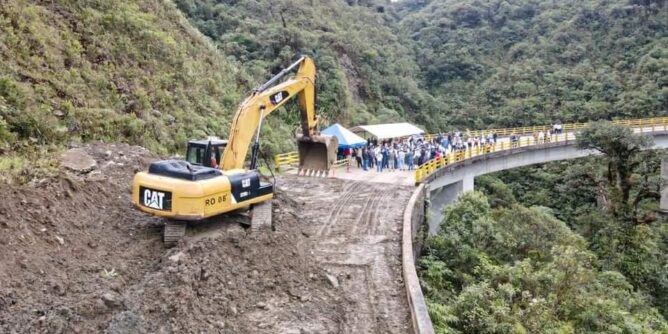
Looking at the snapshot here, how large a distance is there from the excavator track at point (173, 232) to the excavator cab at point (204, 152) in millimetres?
1668

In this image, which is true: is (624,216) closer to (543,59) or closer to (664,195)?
(664,195)

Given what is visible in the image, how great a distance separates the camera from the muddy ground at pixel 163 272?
7.06m

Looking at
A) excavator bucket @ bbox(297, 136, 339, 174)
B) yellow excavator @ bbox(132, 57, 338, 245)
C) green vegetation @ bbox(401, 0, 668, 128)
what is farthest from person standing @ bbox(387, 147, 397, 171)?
green vegetation @ bbox(401, 0, 668, 128)

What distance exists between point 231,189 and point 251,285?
200 cm

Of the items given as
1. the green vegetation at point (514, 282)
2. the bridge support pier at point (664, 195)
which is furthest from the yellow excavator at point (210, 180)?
the bridge support pier at point (664, 195)

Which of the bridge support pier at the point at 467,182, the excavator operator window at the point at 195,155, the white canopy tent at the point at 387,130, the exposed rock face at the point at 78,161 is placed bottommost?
the bridge support pier at the point at 467,182

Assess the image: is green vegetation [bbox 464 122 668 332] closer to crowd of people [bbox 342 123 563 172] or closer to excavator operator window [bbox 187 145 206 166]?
crowd of people [bbox 342 123 563 172]

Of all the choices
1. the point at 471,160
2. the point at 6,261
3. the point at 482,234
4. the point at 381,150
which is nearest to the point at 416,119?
the point at 471,160

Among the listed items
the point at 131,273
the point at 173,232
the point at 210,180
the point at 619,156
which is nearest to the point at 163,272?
the point at 131,273

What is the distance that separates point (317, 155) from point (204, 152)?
10286 millimetres

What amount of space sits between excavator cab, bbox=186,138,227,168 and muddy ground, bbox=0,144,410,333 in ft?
4.52

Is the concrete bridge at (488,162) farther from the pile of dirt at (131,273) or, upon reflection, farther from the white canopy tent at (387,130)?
the pile of dirt at (131,273)

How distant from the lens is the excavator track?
377 inches

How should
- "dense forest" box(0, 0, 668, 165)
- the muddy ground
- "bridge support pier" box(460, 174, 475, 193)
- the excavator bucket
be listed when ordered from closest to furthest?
the muddy ground, "dense forest" box(0, 0, 668, 165), the excavator bucket, "bridge support pier" box(460, 174, 475, 193)
